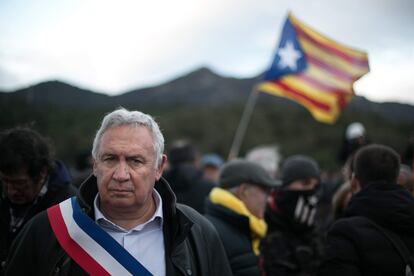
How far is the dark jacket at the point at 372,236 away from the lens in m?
2.38

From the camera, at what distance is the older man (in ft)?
6.59

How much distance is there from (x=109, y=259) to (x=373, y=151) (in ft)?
5.70

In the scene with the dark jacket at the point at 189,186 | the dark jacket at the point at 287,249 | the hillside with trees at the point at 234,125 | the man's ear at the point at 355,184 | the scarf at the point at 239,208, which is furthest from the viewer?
the hillside with trees at the point at 234,125

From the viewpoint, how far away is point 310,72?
5867 millimetres

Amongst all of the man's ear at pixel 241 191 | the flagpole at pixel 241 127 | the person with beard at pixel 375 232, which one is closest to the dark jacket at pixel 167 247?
the person with beard at pixel 375 232

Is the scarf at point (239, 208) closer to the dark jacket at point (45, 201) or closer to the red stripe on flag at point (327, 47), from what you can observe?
the dark jacket at point (45, 201)

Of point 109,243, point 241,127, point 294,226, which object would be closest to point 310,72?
point 241,127

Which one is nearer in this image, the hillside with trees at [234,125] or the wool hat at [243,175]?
the wool hat at [243,175]

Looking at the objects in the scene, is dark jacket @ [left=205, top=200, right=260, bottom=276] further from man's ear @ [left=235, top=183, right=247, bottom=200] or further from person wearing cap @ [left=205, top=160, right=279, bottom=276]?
man's ear @ [left=235, top=183, right=247, bottom=200]

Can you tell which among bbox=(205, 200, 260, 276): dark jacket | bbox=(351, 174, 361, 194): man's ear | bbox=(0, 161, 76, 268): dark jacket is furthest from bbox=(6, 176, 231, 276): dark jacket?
bbox=(351, 174, 361, 194): man's ear

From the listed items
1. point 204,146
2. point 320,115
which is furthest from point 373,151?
point 204,146

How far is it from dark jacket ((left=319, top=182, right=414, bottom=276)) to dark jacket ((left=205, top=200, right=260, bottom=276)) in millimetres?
534

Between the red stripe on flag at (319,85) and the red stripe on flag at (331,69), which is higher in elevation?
the red stripe on flag at (331,69)

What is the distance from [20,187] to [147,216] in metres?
0.93
